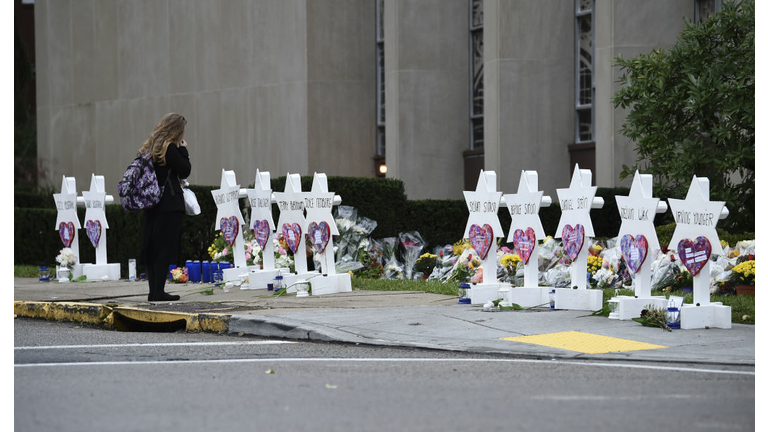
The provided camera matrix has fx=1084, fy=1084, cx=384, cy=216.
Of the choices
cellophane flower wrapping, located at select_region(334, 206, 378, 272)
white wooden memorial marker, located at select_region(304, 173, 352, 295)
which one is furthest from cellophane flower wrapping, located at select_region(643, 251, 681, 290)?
cellophane flower wrapping, located at select_region(334, 206, 378, 272)

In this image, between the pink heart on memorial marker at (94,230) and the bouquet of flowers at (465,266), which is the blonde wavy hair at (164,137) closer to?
the pink heart on memorial marker at (94,230)

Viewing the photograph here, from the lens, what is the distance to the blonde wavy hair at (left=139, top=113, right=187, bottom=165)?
11648mm

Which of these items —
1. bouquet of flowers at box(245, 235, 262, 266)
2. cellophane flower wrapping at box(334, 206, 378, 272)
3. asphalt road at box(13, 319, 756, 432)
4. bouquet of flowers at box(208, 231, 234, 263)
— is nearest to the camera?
asphalt road at box(13, 319, 756, 432)

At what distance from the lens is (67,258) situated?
15320 mm

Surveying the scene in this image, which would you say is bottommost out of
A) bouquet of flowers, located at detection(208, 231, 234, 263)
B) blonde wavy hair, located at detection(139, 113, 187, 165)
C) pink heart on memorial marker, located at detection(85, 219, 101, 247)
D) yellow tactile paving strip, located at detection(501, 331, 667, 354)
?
yellow tactile paving strip, located at detection(501, 331, 667, 354)

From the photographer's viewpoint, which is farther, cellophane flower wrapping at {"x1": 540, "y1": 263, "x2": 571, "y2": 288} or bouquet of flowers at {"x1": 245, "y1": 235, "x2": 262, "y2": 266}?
bouquet of flowers at {"x1": 245, "y1": 235, "x2": 262, "y2": 266}

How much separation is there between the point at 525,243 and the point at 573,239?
0.63m

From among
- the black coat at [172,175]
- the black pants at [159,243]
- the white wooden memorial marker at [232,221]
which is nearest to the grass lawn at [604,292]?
the white wooden memorial marker at [232,221]

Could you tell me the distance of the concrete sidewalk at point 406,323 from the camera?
27.1 ft

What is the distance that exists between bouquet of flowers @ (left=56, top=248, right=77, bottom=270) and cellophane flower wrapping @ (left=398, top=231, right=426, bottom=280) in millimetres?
4730

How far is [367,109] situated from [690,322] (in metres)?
15.9

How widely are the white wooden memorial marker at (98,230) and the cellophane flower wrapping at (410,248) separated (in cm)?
412

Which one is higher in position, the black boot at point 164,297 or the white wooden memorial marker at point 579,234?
the white wooden memorial marker at point 579,234

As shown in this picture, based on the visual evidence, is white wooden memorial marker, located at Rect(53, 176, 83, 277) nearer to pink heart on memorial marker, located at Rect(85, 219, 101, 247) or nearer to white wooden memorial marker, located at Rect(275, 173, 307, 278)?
pink heart on memorial marker, located at Rect(85, 219, 101, 247)
